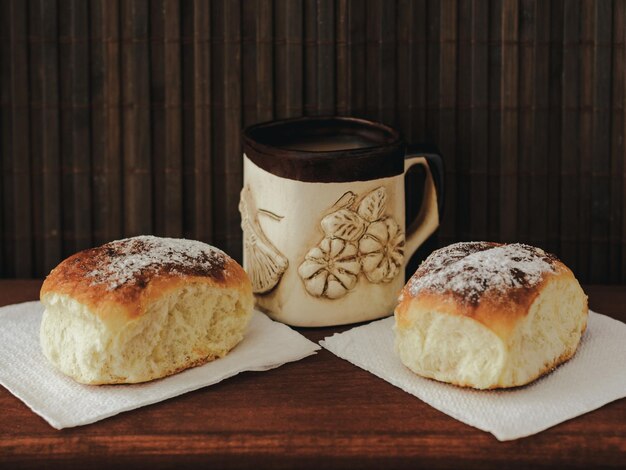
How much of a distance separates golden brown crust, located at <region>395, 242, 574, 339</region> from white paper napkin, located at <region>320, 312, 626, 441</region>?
2.3 inches

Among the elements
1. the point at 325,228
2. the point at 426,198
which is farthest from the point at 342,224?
the point at 426,198

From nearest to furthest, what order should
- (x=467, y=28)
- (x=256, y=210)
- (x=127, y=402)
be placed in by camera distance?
(x=127, y=402) → (x=256, y=210) → (x=467, y=28)

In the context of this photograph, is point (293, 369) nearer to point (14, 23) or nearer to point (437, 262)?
point (437, 262)

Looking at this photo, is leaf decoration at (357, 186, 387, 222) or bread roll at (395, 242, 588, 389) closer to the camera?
bread roll at (395, 242, 588, 389)

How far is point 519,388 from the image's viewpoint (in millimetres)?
840

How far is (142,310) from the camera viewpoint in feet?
2.75

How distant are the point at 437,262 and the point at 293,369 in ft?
0.58

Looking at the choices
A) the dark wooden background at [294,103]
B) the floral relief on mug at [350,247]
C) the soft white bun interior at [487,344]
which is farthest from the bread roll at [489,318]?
the dark wooden background at [294,103]

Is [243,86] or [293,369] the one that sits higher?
[243,86]

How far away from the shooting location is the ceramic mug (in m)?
0.97

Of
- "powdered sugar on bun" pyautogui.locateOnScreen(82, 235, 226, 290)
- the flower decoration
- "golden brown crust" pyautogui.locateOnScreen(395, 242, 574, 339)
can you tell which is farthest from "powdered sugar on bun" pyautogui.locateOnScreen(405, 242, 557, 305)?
"powdered sugar on bun" pyautogui.locateOnScreen(82, 235, 226, 290)

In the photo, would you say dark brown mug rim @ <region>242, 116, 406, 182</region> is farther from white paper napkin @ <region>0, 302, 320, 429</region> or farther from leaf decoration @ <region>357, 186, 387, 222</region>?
white paper napkin @ <region>0, 302, 320, 429</region>

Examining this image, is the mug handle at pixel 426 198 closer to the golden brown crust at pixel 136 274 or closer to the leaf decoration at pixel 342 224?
the leaf decoration at pixel 342 224

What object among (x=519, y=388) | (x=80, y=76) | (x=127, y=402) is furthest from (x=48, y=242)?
(x=519, y=388)
